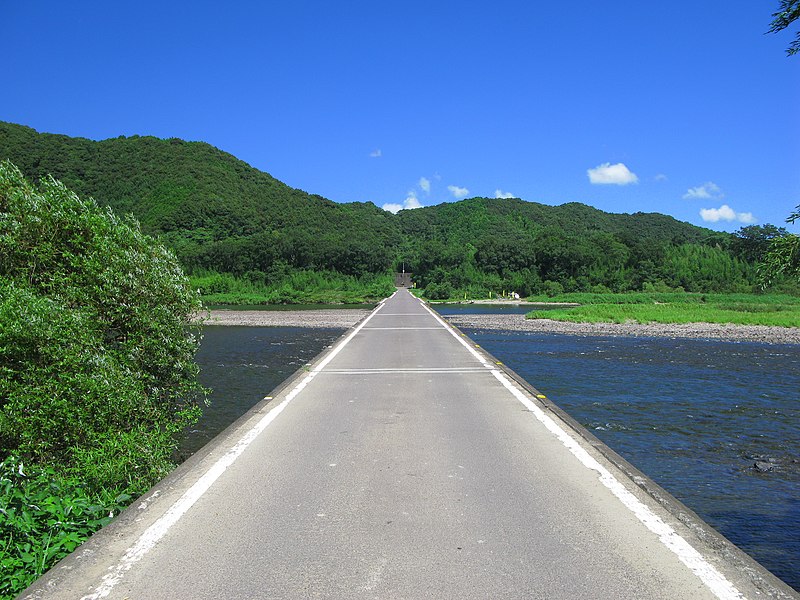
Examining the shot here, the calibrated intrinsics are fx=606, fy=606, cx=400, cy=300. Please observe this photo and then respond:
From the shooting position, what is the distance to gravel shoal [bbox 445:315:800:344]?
29.6 meters

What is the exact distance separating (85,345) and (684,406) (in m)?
11.2

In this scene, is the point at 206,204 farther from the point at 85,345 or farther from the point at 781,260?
the point at 781,260

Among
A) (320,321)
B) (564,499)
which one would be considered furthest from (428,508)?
(320,321)

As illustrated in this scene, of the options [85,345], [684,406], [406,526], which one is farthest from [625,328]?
[406,526]

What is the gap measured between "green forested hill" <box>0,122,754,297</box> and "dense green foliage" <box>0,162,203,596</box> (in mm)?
74679

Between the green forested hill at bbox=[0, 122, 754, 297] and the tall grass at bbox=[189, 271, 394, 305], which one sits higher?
the green forested hill at bbox=[0, 122, 754, 297]

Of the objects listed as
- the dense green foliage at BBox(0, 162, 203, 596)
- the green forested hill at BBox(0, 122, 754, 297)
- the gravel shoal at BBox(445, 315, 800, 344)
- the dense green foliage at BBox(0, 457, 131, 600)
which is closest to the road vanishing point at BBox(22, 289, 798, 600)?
the dense green foliage at BBox(0, 457, 131, 600)

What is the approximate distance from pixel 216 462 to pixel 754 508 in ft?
19.6

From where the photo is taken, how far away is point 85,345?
713cm

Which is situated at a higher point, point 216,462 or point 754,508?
point 216,462

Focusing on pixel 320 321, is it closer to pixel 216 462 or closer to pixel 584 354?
pixel 584 354

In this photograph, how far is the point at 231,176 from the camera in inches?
4889

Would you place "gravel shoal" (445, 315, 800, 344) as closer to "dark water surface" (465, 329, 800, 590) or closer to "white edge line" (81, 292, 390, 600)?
"dark water surface" (465, 329, 800, 590)

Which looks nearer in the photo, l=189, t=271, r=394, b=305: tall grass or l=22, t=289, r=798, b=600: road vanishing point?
l=22, t=289, r=798, b=600: road vanishing point
